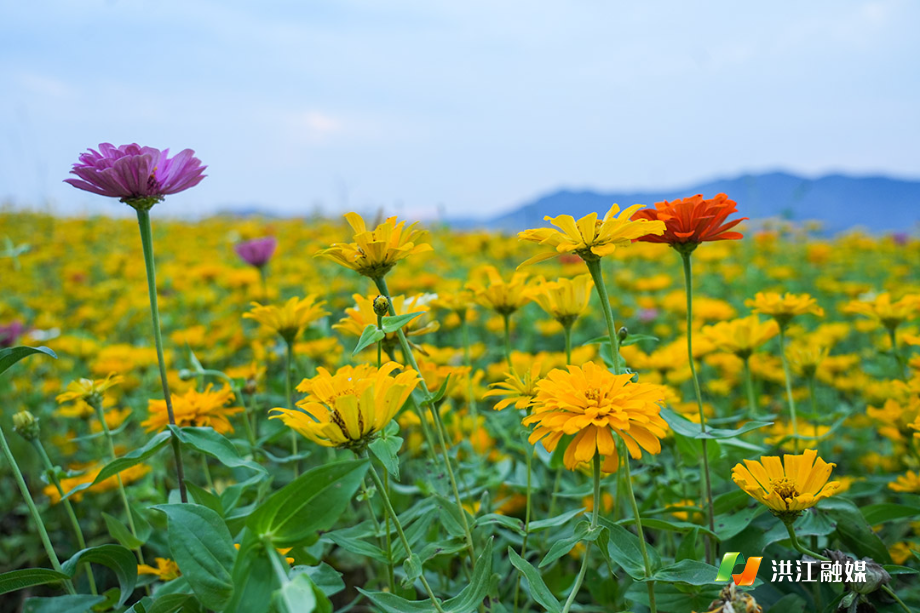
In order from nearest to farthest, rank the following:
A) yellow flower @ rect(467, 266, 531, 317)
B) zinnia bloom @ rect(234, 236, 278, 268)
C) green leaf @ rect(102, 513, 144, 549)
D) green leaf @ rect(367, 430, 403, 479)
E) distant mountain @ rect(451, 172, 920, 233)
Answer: green leaf @ rect(367, 430, 403, 479)
green leaf @ rect(102, 513, 144, 549)
yellow flower @ rect(467, 266, 531, 317)
zinnia bloom @ rect(234, 236, 278, 268)
distant mountain @ rect(451, 172, 920, 233)

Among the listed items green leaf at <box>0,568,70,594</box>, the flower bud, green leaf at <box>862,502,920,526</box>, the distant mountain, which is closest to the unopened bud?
green leaf at <box>0,568,70,594</box>

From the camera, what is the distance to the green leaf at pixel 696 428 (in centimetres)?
93

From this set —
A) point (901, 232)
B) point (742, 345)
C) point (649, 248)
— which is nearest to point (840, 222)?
point (901, 232)

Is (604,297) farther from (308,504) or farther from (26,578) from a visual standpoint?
(26,578)

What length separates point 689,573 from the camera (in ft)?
2.70

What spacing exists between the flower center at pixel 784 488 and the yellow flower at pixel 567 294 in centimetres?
42

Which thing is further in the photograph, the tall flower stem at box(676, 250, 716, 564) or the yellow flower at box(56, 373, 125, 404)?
the yellow flower at box(56, 373, 125, 404)

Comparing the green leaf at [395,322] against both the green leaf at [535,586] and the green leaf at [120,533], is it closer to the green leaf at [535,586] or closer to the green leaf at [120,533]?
the green leaf at [535,586]

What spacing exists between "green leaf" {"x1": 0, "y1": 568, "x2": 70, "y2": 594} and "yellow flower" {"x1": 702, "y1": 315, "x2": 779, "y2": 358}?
1.34m

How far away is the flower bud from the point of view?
110 cm

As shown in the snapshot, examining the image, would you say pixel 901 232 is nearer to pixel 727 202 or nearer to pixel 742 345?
pixel 742 345

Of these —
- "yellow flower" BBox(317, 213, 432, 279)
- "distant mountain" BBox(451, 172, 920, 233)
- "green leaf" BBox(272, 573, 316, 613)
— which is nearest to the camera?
"green leaf" BBox(272, 573, 316, 613)

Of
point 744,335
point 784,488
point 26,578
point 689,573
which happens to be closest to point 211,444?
Result: point 26,578

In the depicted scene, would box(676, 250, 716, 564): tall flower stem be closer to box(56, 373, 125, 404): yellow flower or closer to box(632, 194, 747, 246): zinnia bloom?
box(632, 194, 747, 246): zinnia bloom
